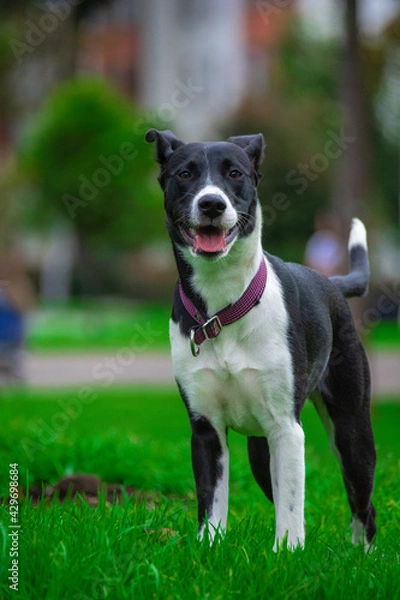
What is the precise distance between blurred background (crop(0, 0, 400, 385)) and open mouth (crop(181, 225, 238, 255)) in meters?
0.74

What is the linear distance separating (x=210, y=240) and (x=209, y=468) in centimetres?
95

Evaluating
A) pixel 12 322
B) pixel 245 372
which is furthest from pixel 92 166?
pixel 245 372

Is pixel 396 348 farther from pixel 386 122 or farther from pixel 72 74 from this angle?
pixel 72 74

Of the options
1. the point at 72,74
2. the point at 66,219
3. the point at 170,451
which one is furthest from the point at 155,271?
the point at 170,451

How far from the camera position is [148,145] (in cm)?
2211

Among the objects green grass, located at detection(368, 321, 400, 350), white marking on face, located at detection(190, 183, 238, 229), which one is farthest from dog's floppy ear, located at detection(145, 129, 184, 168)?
green grass, located at detection(368, 321, 400, 350)

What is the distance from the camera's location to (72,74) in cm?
3581

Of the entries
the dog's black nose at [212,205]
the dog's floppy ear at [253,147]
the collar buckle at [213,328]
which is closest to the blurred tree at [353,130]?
the dog's floppy ear at [253,147]

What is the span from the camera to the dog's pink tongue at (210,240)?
3930mm

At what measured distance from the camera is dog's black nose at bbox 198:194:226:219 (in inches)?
151

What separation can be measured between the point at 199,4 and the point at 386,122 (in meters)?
13.9

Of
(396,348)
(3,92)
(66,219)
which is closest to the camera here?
(396,348)

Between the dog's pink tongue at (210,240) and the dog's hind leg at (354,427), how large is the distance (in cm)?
106

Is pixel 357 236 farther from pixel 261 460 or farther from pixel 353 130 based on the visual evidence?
pixel 353 130
